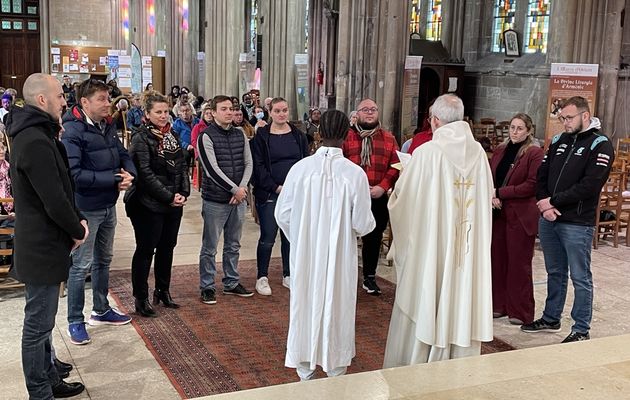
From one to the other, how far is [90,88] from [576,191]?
325cm

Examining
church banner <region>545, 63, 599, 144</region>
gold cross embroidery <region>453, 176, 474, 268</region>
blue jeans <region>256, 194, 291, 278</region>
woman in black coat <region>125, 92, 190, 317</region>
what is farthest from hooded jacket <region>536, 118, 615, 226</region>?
church banner <region>545, 63, 599, 144</region>

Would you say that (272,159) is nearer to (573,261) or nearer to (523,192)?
(523,192)

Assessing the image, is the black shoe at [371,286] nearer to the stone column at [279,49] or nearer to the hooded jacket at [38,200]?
the hooded jacket at [38,200]

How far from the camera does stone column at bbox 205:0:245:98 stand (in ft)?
60.8

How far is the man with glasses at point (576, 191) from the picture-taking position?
15.5ft

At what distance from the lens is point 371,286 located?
598 centimetres

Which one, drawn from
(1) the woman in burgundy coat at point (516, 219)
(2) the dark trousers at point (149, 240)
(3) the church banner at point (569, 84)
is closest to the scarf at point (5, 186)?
(2) the dark trousers at point (149, 240)

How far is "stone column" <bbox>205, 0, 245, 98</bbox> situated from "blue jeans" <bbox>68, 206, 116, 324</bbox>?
13.9 m

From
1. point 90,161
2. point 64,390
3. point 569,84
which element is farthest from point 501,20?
point 64,390

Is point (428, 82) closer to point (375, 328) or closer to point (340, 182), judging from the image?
point (375, 328)

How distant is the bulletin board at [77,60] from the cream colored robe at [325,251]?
27.5m

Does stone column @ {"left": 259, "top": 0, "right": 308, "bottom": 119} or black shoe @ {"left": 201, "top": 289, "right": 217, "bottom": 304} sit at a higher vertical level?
stone column @ {"left": 259, "top": 0, "right": 308, "bottom": 119}

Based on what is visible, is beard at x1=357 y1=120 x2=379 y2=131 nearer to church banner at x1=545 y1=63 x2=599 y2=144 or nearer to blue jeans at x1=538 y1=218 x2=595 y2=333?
blue jeans at x1=538 y1=218 x2=595 y2=333

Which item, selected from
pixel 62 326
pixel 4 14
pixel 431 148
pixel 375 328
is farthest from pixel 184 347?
pixel 4 14
